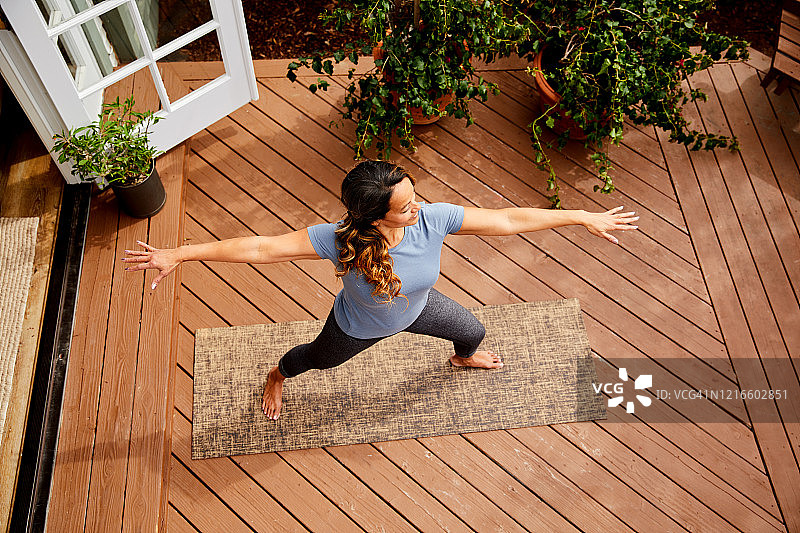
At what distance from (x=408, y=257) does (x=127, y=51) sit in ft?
5.57

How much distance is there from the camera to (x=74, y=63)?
7.90 feet

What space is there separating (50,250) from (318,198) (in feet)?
3.79

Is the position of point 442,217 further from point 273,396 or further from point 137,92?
point 137,92

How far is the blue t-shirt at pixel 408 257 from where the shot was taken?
5.35 ft

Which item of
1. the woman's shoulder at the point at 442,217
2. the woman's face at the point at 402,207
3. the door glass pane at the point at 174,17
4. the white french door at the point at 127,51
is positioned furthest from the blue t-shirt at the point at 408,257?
the door glass pane at the point at 174,17

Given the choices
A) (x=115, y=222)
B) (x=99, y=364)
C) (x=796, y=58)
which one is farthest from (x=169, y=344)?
(x=796, y=58)

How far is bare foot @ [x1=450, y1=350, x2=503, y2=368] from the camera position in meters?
2.41

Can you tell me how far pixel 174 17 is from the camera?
258 cm

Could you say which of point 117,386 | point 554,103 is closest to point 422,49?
point 554,103

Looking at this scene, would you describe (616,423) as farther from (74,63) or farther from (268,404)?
(74,63)

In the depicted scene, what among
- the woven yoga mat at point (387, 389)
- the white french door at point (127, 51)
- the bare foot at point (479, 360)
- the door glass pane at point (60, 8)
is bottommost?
the woven yoga mat at point (387, 389)

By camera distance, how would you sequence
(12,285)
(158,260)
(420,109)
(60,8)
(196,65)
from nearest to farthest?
(158,260) < (60,8) < (12,285) < (420,109) < (196,65)

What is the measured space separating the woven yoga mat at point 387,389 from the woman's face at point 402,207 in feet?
3.45

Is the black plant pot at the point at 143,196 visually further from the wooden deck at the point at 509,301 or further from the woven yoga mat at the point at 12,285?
the woven yoga mat at the point at 12,285
